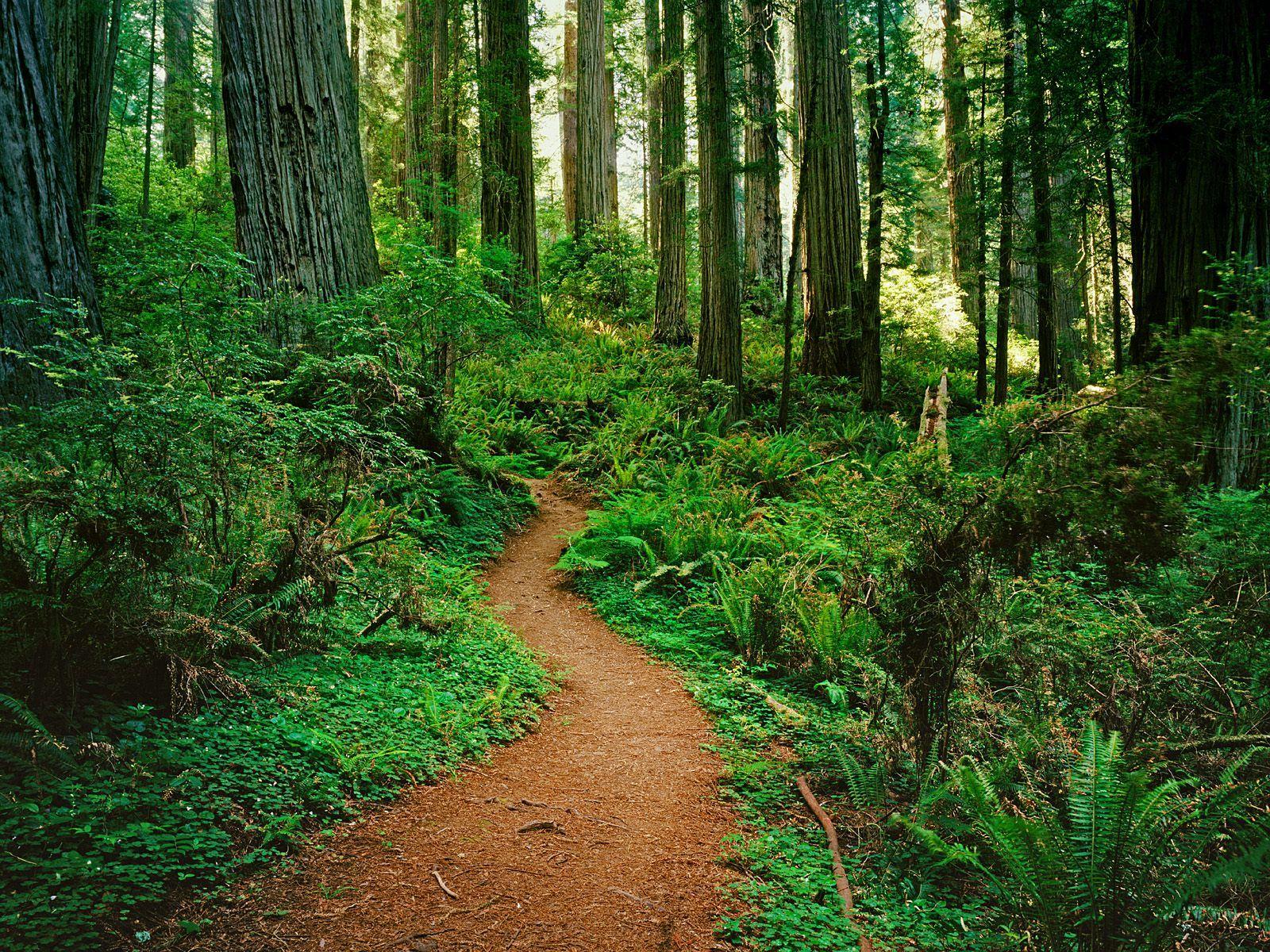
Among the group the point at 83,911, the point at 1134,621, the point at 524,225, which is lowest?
the point at 83,911

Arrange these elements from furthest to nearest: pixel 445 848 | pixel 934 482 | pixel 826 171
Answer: pixel 826 171 < pixel 934 482 < pixel 445 848

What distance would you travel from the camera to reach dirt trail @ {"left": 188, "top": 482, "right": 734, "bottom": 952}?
100 inches

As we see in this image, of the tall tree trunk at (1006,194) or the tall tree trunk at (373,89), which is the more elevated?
the tall tree trunk at (373,89)

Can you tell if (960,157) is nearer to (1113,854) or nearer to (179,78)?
(1113,854)

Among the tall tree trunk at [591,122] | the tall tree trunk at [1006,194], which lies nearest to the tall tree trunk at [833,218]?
the tall tree trunk at [1006,194]

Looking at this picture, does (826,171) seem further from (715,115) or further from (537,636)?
(537,636)

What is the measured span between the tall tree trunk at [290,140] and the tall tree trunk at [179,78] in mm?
7886

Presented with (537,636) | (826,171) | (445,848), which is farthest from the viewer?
(826,171)

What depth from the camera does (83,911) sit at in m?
2.14

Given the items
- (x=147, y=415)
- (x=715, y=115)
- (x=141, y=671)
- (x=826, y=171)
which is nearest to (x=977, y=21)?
(x=826, y=171)

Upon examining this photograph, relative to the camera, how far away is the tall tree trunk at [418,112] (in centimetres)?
1274

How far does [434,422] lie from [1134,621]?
651 centimetres

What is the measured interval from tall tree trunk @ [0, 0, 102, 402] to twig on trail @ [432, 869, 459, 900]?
128 inches

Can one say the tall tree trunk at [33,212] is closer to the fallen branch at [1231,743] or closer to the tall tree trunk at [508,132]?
the fallen branch at [1231,743]
